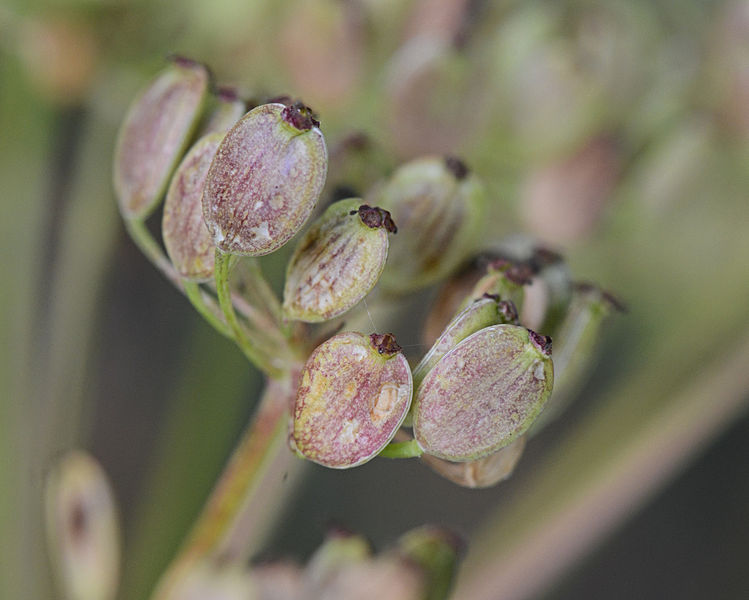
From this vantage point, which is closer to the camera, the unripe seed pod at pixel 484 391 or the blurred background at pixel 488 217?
the unripe seed pod at pixel 484 391

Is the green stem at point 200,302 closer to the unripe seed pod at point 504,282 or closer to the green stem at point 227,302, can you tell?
the green stem at point 227,302

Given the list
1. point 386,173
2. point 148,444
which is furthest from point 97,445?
point 386,173

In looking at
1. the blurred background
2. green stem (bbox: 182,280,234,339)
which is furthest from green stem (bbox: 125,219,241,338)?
the blurred background

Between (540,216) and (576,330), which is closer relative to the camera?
(576,330)

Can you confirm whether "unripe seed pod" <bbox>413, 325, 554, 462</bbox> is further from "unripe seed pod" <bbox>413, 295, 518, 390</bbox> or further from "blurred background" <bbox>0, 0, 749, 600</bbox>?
"blurred background" <bbox>0, 0, 749, 600</bbox>

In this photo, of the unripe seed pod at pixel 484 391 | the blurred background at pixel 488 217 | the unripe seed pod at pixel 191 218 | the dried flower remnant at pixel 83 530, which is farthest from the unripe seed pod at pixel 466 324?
the dried flower remnant at pixel 83 530

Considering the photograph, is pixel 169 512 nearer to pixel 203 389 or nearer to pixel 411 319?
pixel 203 389

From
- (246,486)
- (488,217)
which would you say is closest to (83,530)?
(246,486)
